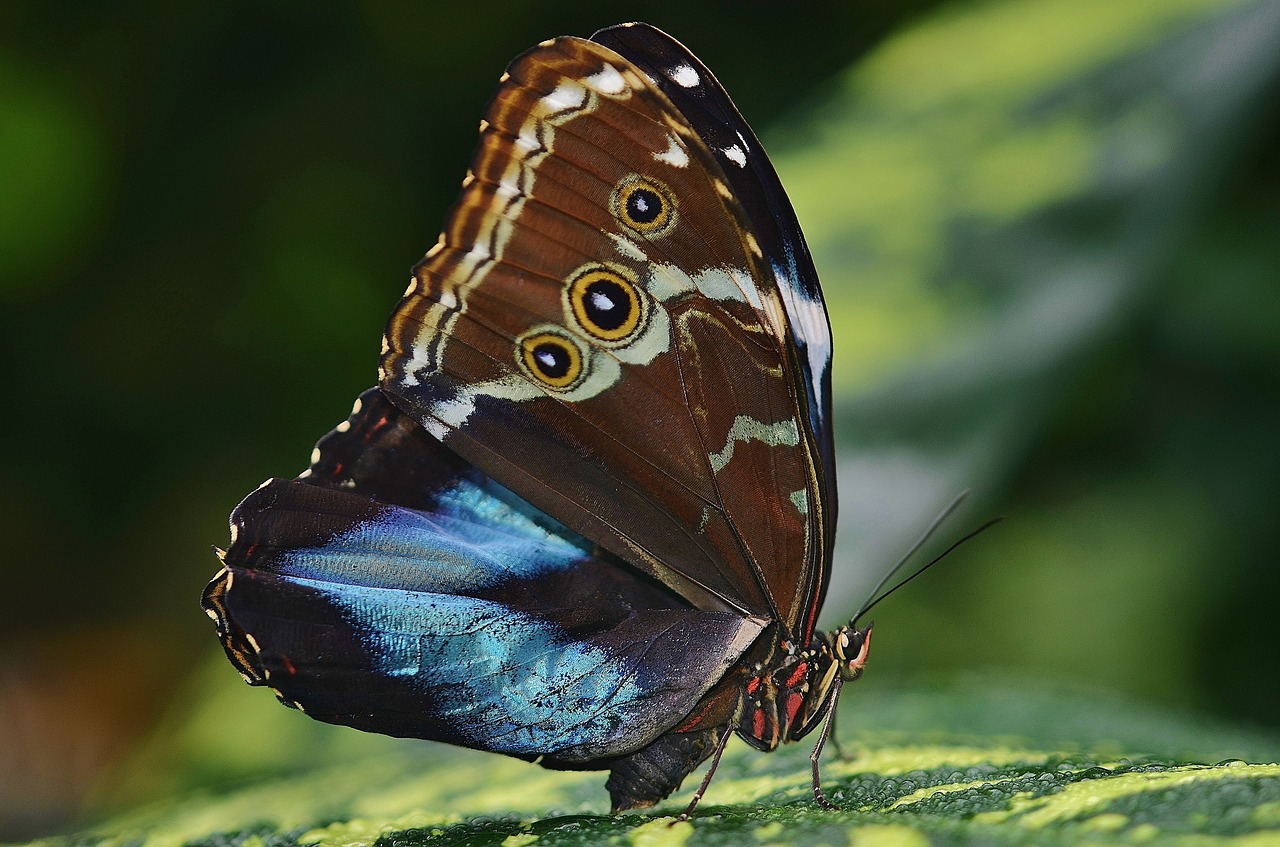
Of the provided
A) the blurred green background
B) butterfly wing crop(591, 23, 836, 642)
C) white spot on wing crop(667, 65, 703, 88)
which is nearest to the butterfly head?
butterfly wing crop(591, 23, 836, 642)

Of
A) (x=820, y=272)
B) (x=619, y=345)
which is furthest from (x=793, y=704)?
(x=820, y=272)

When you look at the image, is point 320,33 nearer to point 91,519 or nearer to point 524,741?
point 91,519

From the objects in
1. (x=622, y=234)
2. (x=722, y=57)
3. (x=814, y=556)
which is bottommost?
(x=814, y=556)

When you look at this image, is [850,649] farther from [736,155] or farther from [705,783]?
[736,155]

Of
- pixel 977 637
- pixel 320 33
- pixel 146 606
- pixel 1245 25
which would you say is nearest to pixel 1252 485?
pixel 977 637

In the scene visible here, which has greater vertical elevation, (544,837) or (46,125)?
(46,125)

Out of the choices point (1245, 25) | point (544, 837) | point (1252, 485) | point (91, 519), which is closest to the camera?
point (544, 837)
